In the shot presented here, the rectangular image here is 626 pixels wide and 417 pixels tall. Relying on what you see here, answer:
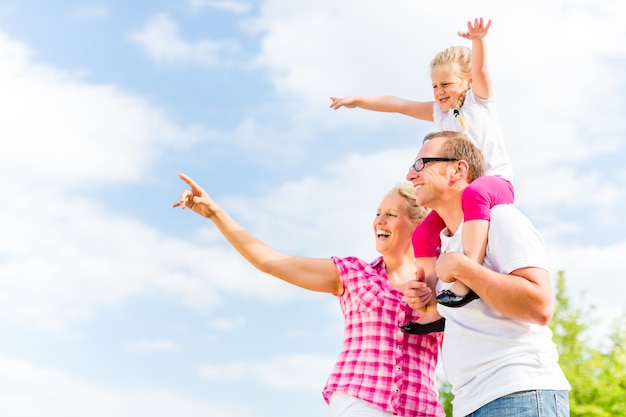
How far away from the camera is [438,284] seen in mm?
3820

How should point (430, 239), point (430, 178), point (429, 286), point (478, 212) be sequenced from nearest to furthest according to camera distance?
point (478, 212) < point (430, 178) < point (429, 286) < point (430, 239)

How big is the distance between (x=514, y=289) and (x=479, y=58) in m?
2.44

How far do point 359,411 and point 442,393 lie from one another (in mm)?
17812

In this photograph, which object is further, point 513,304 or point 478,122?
point 478,122

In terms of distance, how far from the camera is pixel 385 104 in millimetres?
6160

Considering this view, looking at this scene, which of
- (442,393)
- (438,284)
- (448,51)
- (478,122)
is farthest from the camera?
(442,393)

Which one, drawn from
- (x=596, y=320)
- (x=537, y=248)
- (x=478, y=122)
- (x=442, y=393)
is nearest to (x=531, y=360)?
(x=537, y=248)

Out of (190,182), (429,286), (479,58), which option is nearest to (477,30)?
(479,58)

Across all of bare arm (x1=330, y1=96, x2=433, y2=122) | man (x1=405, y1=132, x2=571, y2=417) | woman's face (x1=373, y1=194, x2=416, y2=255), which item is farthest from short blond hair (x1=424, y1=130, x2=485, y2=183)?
bare arm (x1=330, y1=96, x2=433, y2=122)

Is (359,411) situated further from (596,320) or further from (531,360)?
(596,320)

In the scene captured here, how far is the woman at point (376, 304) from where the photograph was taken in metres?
4.28

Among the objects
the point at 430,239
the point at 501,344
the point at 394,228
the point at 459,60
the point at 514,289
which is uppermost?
the point at 459,60

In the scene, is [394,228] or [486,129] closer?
[394,228]

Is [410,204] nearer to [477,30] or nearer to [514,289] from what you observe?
[477,30]
